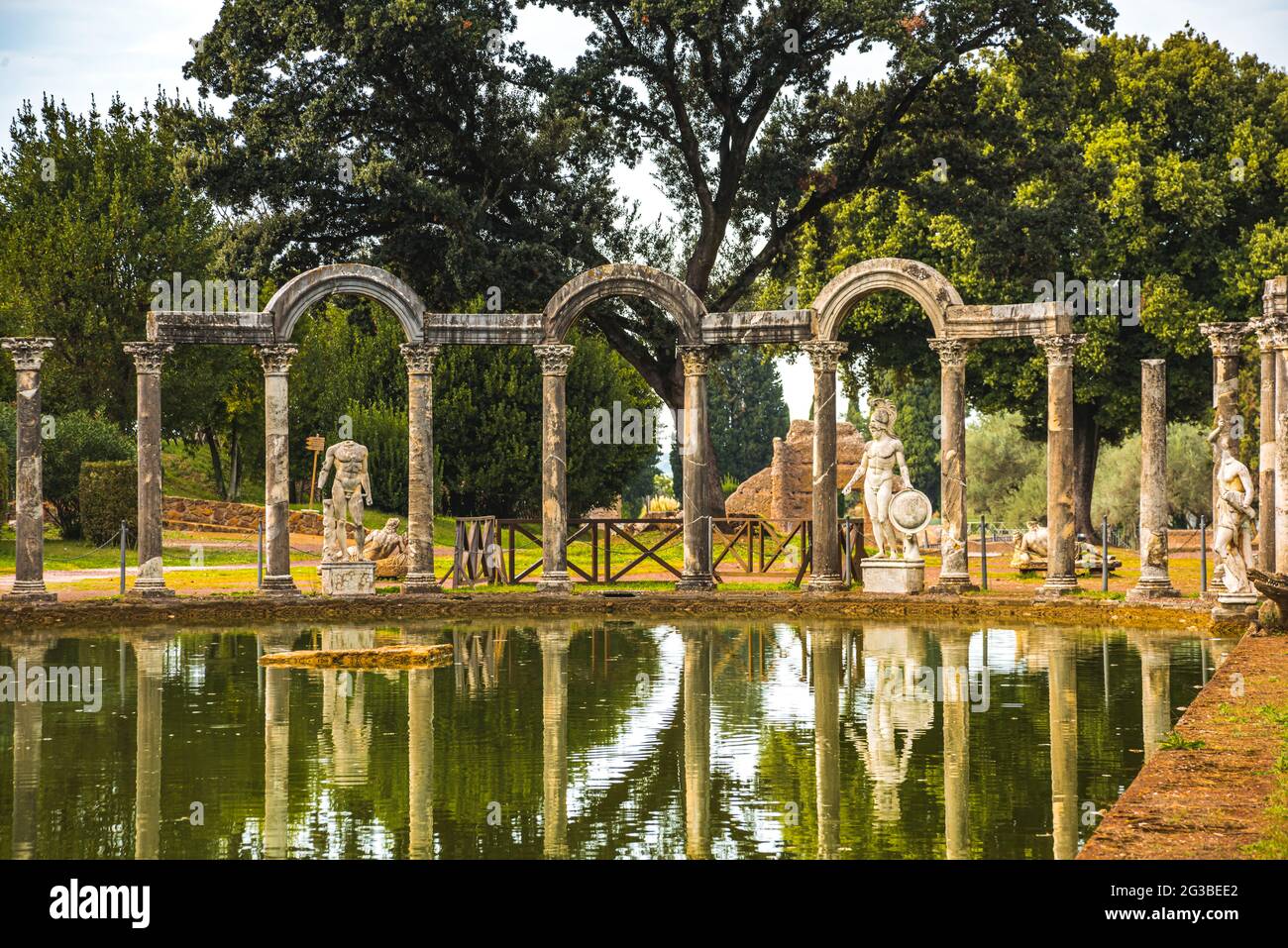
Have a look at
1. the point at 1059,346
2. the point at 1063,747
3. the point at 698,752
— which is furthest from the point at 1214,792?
the point at 1059,346

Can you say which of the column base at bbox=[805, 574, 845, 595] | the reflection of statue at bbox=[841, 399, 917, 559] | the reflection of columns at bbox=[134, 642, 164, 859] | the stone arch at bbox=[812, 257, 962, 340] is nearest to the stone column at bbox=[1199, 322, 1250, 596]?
the stone arch at bbox=[812, 257, 962, 340]

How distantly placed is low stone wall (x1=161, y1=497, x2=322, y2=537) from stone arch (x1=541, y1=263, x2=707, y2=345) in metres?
17.6

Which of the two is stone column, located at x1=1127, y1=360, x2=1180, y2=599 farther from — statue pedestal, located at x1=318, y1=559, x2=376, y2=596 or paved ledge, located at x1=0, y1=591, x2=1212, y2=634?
statue pedestal, located at x1=318, y1=559, x2=376, y2=596

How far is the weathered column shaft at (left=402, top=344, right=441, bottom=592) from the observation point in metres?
25.9

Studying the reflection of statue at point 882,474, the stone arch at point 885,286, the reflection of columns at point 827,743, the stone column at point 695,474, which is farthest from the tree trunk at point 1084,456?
the reflection of columns at point 827,743

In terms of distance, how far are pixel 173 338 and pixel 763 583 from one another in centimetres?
1145

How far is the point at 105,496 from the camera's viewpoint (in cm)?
3628

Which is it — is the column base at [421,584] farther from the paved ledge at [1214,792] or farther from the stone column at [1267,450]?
the paved ledge at [1214,792]

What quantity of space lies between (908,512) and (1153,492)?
12.7 ft

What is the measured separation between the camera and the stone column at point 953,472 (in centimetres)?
2511

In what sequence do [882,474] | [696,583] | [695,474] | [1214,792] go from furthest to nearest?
[695,474], [696,583], [882,474], [1214,792]

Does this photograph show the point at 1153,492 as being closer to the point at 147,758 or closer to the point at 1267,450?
the point at 1267,450

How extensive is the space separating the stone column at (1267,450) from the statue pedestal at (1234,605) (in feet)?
5.65

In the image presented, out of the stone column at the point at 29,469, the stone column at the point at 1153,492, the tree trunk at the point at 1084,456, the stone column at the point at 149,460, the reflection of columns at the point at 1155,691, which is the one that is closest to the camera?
the reflection of columns at the point at 1155,691
